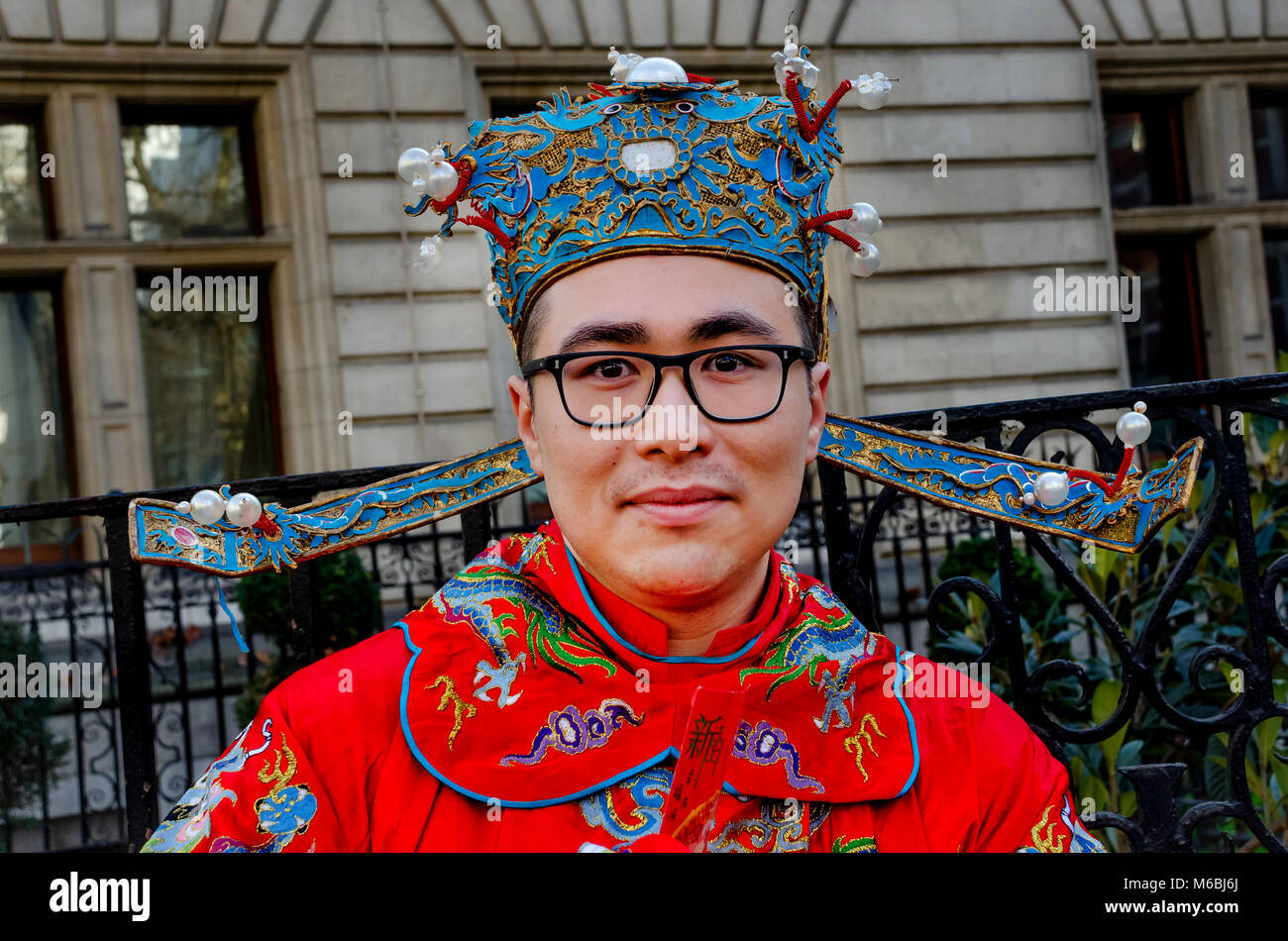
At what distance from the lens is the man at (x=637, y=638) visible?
192 cm

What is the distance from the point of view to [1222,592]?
470 cm

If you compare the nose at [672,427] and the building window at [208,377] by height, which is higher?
the building window at [208,377]

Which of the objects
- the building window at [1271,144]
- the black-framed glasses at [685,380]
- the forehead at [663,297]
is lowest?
the black-framed glasses at [685,380]

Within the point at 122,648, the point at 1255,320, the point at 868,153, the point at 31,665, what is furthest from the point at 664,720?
the point at 1255,320

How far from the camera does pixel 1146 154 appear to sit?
39.7 ft

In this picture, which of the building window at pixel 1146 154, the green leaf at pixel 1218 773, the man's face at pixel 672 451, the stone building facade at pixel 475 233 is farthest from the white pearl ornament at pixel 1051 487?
the building window at pixel 1146 154

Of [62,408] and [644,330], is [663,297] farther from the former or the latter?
[62,408]

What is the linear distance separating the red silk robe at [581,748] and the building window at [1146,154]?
11.2 meters

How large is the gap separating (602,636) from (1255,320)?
11.5 meters

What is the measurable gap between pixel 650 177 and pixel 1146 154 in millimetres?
11673

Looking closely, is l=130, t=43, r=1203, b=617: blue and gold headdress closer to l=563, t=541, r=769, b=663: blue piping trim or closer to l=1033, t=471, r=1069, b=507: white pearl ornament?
l=1033, t=471, r=1069, b=507: white pearl ornament

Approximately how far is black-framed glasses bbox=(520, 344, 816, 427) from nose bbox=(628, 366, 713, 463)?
0.01 metres

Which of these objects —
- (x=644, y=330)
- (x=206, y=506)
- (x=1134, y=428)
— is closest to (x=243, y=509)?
(x=206, y=506)

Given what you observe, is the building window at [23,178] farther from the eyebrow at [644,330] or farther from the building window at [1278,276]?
the building window at [1278,276]
